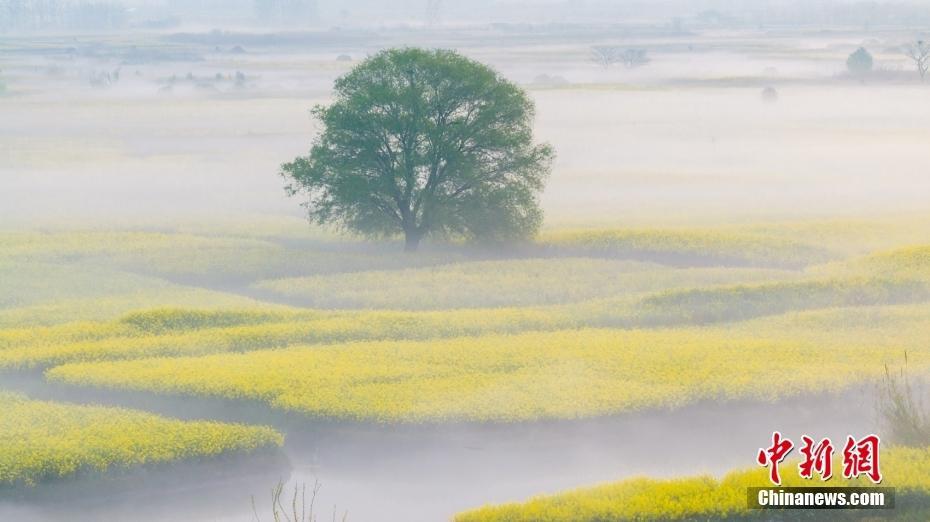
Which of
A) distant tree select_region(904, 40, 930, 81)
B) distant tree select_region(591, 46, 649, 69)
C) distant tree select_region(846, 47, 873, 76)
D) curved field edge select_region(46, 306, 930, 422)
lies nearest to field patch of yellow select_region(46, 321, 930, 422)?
curved field edge select_region(46, 306, 930, 422)

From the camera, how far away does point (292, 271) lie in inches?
1994

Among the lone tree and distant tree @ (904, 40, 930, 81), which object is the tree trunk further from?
distant tree @ (904, 40, 930, 81)

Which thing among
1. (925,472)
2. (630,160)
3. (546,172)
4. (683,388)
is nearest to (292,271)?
(546,172)

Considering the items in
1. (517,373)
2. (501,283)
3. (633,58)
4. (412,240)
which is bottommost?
(517,373)

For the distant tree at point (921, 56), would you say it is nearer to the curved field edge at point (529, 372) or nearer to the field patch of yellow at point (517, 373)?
the curved field edge at point (529, 372)

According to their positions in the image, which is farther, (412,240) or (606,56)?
(606,56)

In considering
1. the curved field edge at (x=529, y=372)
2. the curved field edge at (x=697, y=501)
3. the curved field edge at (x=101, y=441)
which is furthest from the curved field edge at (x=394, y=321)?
the curved field edge at (x=697, y=501)

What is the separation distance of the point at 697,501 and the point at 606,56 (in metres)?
165

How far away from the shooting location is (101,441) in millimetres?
27016

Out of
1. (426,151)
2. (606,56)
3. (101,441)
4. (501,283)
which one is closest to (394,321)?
(501,283)

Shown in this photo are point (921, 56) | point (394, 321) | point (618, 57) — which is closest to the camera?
point (394, 321)

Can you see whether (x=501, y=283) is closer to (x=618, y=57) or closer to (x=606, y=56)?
(x=606, y=56)

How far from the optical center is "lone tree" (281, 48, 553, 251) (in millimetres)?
54188

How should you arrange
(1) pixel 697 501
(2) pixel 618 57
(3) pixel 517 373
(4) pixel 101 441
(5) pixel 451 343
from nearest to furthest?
(1) pixel 697 501 < (4) pixel 101 441 < (3) pixel 517 373 < (5) pixel 451 343 < (2) pixel 618 57
